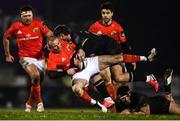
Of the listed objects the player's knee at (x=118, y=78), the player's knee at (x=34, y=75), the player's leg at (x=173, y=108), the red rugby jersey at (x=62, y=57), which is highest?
the red rugby jersey at (x=62, y=57)

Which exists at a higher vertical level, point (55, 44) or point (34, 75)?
point (55, 44)

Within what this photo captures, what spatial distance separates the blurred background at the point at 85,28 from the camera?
16.4m

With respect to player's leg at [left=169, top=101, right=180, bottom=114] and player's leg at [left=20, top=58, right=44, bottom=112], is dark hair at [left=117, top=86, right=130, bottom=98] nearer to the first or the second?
player's leg at [left=169, top=101, right=180, bottom=114]

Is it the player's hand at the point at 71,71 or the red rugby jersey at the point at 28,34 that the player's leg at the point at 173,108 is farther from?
the red rugby jersey at the point at 28,34

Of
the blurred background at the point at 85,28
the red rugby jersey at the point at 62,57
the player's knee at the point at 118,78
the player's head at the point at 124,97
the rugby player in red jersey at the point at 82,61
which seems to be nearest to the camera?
the player's head at the point at 124,97

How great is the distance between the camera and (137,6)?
16500 mm

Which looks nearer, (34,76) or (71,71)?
(34,76)

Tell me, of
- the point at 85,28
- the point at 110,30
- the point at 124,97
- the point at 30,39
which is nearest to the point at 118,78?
the point at 110,30

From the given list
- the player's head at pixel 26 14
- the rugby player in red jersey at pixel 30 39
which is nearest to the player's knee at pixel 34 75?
the rugby player in red jersey at pixel 30 39

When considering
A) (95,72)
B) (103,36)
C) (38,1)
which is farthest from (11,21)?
(95,72)

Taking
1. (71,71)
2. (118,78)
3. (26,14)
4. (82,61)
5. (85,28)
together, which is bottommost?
(118,78)

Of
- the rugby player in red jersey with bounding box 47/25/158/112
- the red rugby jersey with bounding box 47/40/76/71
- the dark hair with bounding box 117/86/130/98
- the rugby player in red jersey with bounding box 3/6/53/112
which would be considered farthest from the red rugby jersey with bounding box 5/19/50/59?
the dark hair with bounding box 117/86/130/98

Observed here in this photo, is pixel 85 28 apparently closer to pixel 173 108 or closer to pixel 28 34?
pixel 28 34

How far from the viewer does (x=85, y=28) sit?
647 inches
